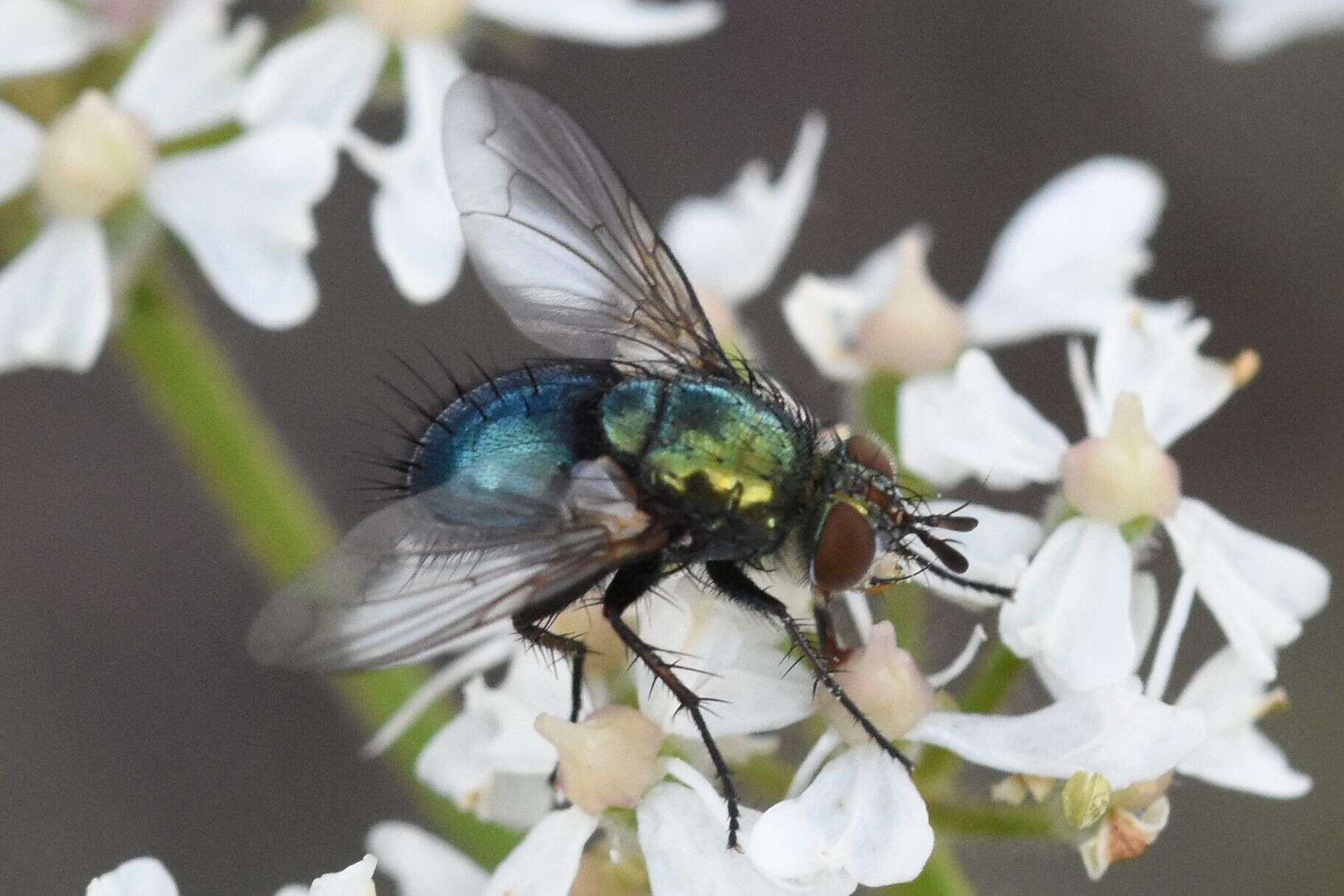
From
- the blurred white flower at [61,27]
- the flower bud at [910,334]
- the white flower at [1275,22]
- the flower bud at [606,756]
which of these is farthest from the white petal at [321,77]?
the white flower at [1275,22]

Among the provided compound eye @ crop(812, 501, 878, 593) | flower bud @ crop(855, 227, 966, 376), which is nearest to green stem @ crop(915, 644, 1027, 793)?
compound eye @ crop(812, 501, 878, 593)

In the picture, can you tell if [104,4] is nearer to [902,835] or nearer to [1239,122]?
[902,835]

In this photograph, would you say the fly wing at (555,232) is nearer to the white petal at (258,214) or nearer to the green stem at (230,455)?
the white petal at (258,214)

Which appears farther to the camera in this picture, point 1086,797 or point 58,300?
point 58,300

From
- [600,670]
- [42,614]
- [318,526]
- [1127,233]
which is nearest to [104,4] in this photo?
[318,526]

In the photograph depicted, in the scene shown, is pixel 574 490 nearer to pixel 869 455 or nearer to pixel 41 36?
pixel 869 455

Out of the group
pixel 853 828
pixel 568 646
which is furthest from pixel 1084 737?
pixel 568 646

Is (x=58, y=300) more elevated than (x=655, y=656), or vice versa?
(x=58, y=300)

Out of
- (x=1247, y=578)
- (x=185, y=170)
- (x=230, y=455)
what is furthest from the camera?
(x=230, y=455)

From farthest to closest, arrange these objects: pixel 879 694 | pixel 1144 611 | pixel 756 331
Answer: pixel 756 331 → pixel 1144 611 → pixel 879 694
